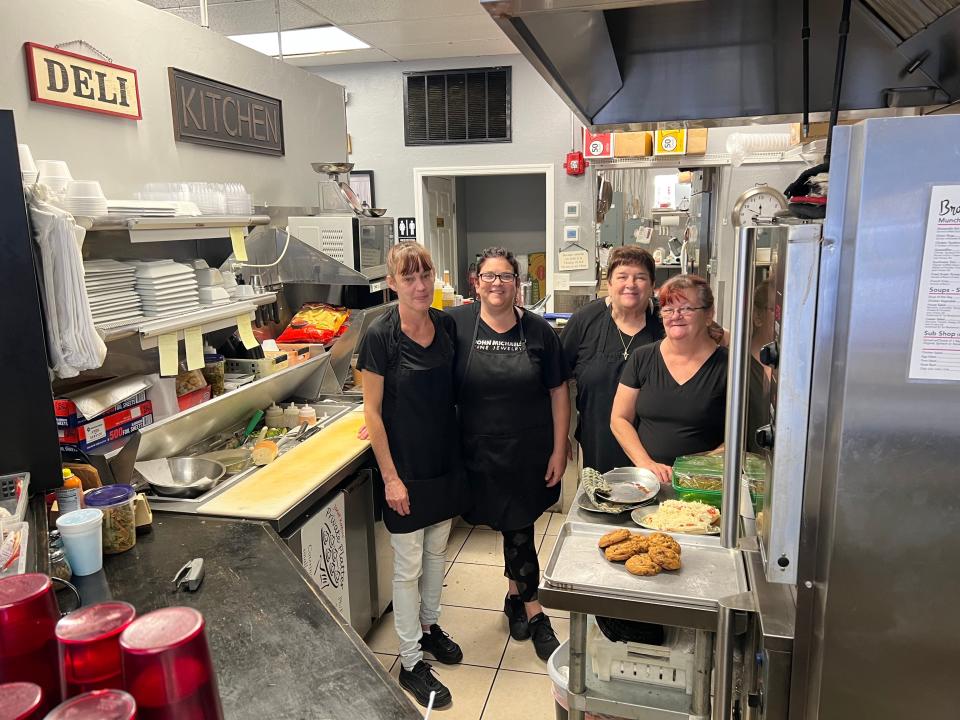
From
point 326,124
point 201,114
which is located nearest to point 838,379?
point 201,114

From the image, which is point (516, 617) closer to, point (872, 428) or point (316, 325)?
point (316, 325)

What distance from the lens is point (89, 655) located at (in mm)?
788

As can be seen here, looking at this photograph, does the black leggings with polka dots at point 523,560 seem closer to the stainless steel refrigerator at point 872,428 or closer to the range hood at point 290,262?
the range hood at point 290,262

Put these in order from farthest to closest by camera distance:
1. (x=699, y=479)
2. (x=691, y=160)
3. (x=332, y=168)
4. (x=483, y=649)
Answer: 1. (x=691, y=160)
2. (x=332, y=168)
3. (x=483, y=649)
4. (x=699, y=479)

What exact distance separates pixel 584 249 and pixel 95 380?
4.72 meters

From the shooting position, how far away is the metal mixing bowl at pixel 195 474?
8.40 feet

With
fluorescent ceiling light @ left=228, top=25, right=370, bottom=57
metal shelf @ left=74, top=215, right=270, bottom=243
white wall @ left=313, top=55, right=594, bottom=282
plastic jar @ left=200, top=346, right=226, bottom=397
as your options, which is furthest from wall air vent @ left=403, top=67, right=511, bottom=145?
plastic jar @ left=200, top=346, right=226, bottom=397

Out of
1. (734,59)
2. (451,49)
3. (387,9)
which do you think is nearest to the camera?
(734,59)

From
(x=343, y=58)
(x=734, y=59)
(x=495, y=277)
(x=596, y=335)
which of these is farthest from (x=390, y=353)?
(x=343, y=58)

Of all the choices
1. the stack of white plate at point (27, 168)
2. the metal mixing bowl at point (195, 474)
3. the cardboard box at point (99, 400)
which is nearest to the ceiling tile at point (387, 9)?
the stack of white plate at point (27, 168)

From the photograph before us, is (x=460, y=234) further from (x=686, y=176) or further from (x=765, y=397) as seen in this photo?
(x=765, y=397)

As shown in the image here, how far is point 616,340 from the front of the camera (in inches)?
120

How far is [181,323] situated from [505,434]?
1.31m

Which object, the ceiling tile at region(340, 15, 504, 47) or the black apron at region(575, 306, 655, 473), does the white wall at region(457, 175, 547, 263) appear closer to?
the ceiling tile at region(340, 15, 504, 47)
